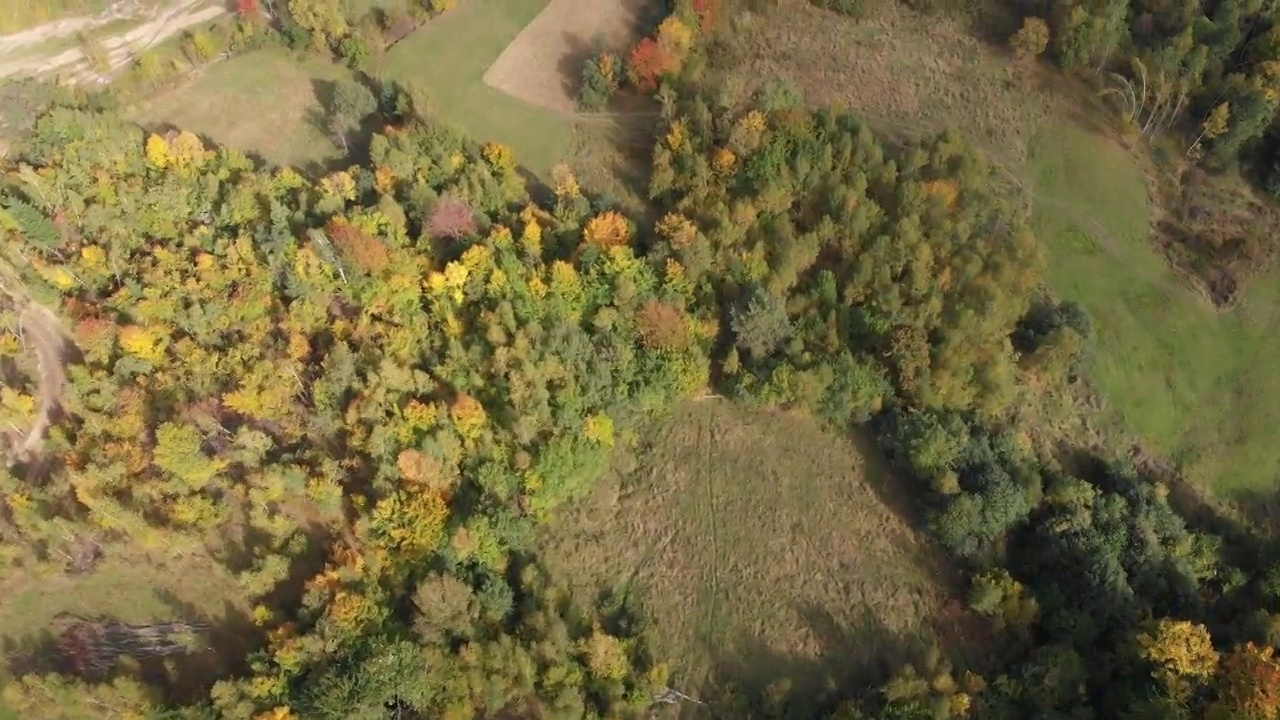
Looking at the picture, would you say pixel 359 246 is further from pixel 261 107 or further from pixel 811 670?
pixel 811 670

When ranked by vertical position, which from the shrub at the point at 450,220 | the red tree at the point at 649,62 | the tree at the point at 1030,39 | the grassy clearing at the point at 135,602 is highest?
the tree at the point at 1030,39

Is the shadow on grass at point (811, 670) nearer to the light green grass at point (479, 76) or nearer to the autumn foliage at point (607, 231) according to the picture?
the autumn foliage at point (607, 231)

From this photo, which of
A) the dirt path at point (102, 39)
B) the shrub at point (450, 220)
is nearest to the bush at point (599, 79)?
the shrub at point (450, 220)

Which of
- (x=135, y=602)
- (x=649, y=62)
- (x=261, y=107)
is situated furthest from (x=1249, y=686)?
(x=261, y=107)

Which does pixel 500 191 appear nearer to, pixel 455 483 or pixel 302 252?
pixel 302 252

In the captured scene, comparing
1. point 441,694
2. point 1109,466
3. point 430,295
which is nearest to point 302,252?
point 430,295

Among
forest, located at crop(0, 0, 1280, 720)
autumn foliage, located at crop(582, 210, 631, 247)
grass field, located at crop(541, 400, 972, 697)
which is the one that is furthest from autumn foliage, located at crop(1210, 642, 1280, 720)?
autumn foliage, located at crop(582, 210, 631, 247)

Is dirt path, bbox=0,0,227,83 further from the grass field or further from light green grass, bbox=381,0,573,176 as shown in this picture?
the grass field
